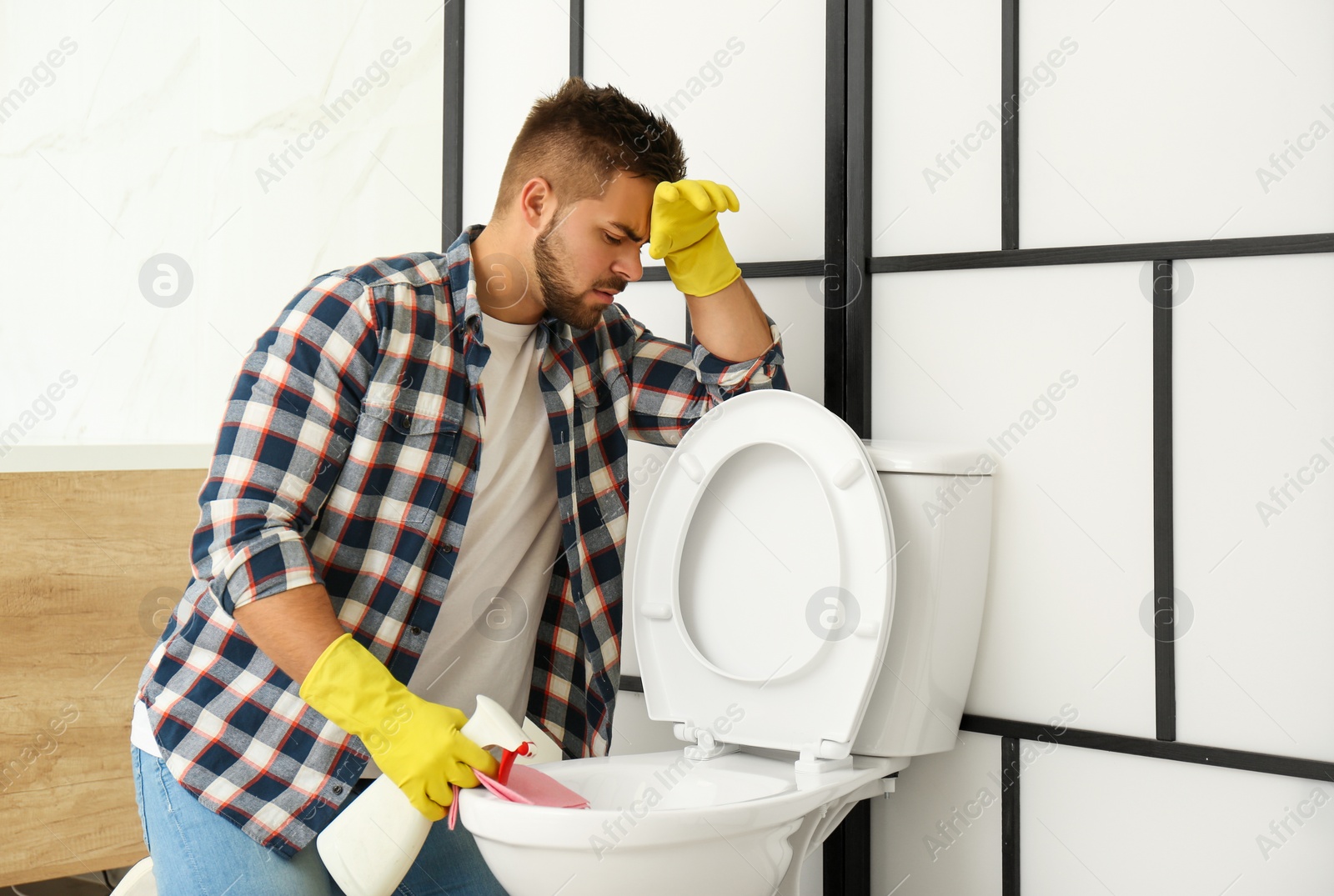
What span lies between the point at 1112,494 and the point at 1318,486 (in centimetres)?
20

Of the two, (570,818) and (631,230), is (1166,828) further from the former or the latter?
(631,230)

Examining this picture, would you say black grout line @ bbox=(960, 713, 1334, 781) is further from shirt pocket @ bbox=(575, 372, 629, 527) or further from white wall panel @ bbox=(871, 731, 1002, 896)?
shirt pocket @ bbox=(575, 372, 629, 527)

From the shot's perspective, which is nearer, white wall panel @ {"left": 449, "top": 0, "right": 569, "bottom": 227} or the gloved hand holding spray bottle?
the gloved hand holding spray bottle

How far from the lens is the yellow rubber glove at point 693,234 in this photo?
1.19m

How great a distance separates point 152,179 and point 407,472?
134 cm

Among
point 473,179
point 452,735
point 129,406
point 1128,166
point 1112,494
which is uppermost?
point 1128,166

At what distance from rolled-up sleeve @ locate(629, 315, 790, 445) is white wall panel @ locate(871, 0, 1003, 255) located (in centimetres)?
23

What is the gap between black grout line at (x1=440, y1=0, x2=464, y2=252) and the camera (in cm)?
171

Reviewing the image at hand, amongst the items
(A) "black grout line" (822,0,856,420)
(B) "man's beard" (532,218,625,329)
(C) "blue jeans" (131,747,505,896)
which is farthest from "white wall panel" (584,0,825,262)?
(C) "blue jeans" (131,747,505,896)

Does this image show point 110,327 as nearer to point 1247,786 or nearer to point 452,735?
point 452,735

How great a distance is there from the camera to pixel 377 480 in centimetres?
112

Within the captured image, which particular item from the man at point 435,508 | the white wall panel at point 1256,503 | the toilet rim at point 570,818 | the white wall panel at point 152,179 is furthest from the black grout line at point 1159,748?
the white wall panel at point 152,179

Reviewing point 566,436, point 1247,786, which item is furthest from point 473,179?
point 1247,786

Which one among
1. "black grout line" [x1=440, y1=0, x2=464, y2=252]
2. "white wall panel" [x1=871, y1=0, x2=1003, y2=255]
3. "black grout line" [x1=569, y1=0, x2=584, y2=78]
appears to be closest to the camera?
"white wall panel" [x1=871, y1=0, x2=1003, y2=255]
